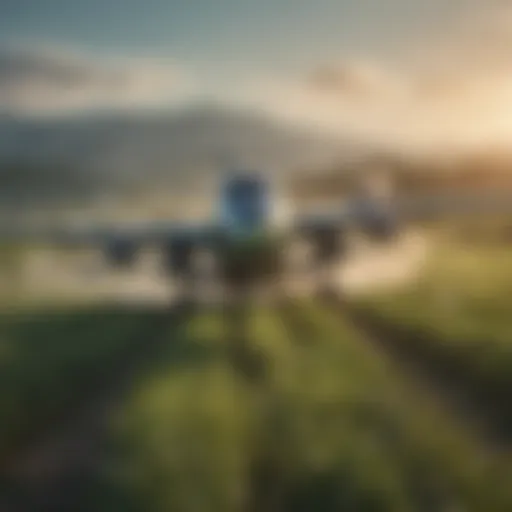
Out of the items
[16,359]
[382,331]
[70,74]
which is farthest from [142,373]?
[70,74]

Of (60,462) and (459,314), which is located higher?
(459,314)

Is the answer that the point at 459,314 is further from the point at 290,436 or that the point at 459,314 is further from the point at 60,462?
the point at 60,462

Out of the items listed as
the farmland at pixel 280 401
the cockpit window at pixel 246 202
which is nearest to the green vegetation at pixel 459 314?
the farmland at pixel 280 401

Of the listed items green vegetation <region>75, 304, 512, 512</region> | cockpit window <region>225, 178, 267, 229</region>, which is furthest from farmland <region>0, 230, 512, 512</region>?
cockpit window <region>225, 178, 267, 229</region>

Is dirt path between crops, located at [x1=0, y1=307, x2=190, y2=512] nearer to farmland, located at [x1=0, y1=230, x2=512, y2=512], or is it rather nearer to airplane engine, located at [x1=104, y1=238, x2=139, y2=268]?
farmland, located at [x1=0, y1=230, x2=512, y2=512]

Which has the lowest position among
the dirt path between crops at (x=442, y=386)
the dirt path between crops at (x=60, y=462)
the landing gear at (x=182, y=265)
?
the dirt path between crops at (x=60, y=462)

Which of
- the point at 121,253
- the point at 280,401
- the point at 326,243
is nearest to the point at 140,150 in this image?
the point at 121,253

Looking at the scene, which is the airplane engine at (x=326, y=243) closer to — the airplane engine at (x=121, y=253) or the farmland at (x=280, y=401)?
the farmland at (x=280, y=401)

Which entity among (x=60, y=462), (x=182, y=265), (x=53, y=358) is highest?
(x=182, y=265)

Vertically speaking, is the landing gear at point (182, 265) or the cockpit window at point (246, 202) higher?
the cockpit window at point (246, 202)
